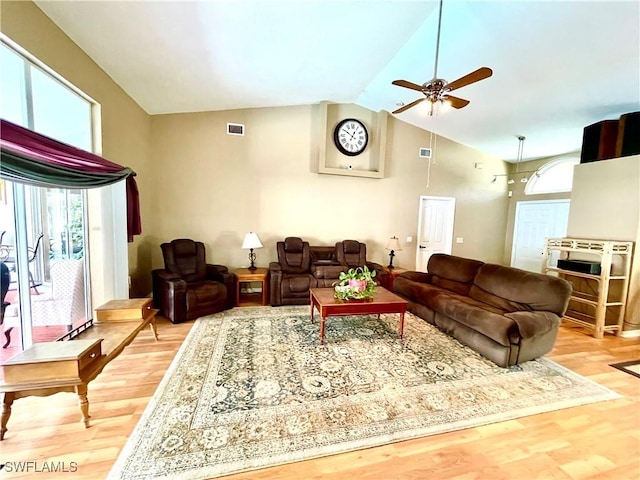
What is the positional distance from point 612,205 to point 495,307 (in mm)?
2234

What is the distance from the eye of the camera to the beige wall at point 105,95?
1.99 meters

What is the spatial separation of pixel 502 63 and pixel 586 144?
2.08 metres

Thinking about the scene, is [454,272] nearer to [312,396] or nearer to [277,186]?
[312,396]

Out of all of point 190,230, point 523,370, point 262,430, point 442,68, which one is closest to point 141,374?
point 262,430

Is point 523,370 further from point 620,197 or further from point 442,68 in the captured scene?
point 442,68

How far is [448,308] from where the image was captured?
10.8 ft

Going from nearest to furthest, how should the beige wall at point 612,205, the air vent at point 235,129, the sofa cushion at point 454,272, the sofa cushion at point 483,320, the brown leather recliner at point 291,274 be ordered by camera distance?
the sofa cushion at point 483,320
the beige wall at point 612,205
the sofa cushion at point 454,272
the brown leather recliner at point 291,274
the air vent at point 235,129

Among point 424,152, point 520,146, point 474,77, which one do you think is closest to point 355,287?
point 474,77

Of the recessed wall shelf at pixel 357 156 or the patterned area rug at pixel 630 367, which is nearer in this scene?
the patterned area rug at pixel 630 367

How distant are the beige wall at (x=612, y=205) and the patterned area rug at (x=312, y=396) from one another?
2024 mm

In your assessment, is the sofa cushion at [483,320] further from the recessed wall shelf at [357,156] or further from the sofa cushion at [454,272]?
the recessed wall shelf at [357,156]

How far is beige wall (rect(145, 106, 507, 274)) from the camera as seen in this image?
4.69m

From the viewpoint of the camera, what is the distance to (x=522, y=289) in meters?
3.14

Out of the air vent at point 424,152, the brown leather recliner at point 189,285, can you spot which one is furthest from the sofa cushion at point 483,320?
the air vent at point 424,152
